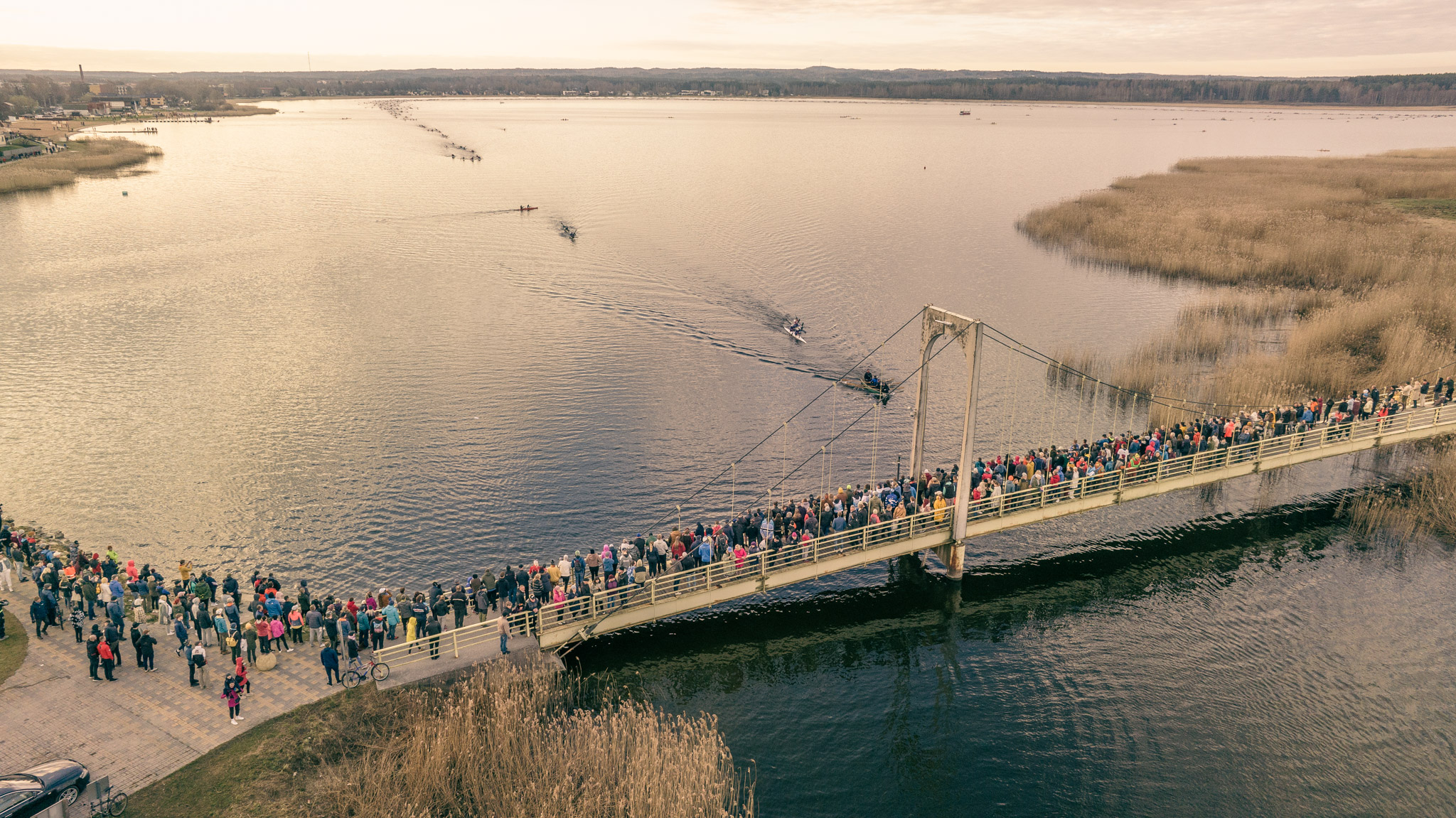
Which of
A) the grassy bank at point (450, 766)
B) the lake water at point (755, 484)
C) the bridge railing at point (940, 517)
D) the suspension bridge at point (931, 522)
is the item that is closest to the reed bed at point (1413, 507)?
the lake water at point (755, 484)

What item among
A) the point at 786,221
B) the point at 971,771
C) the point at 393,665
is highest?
the point at 786,221

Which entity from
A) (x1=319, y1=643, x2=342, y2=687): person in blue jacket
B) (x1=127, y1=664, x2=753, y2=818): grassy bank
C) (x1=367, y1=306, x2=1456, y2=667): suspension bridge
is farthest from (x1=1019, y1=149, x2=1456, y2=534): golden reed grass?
(x1=319, y1=643, x2=342, y2=687): person in blue jacket

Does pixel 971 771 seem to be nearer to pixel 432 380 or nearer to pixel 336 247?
pixel 432 380

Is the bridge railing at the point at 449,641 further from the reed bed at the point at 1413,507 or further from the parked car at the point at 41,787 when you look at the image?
the reed bed at the point at 1413,507

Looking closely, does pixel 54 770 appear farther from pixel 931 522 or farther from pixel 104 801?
pixel 931 522

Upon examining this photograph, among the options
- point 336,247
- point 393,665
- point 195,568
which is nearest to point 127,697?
point 393,665

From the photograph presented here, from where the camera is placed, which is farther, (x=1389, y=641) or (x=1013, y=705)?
(x=1389, y=641)

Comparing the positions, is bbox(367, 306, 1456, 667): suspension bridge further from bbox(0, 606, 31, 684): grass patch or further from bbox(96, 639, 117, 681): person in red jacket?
bbox(0, 606, 31, 684): grass patch

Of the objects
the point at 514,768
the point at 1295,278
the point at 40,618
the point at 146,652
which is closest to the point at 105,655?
the point at 146,652
